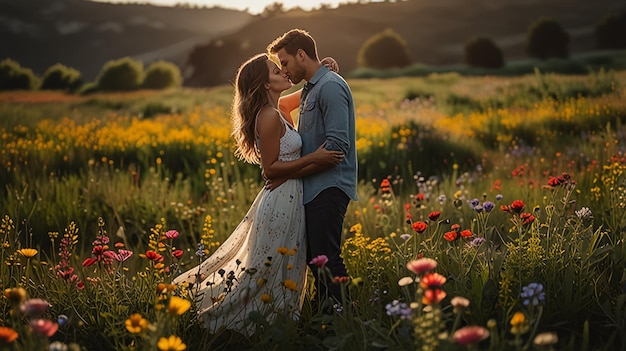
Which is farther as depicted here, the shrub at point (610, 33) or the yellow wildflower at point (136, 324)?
the shrub at point (610, 33)

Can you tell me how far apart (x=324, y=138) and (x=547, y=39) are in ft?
106

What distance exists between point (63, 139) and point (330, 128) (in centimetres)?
746

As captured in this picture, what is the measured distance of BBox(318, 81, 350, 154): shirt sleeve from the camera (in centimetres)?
429

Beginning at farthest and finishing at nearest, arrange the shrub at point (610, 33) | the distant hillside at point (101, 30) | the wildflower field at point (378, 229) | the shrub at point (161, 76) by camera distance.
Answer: the shrub at point (610, 33), the distant hillside at point (101, 30), the shrub at point (161, 76), the wildflower field at point (378, 229)

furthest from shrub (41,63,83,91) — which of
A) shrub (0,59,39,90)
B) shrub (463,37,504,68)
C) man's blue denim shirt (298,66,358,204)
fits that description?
shrub (463,37,504,68)

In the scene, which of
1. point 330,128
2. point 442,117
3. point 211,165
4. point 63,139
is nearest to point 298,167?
point 330,128

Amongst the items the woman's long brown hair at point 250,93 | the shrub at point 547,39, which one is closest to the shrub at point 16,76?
the woman's long brown hair at point 250,93

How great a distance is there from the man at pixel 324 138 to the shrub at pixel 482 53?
2965 centimetres

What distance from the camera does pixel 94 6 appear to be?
35.2 m

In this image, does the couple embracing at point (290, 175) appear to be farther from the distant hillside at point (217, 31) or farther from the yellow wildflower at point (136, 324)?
the distant hillside at point (217, 31)

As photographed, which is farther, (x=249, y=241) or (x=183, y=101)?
(x=183, y=101)

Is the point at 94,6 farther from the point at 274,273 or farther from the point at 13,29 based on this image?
the point at 274,273

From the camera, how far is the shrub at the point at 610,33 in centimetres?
3163

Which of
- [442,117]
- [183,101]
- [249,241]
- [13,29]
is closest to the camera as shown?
[249,241]
